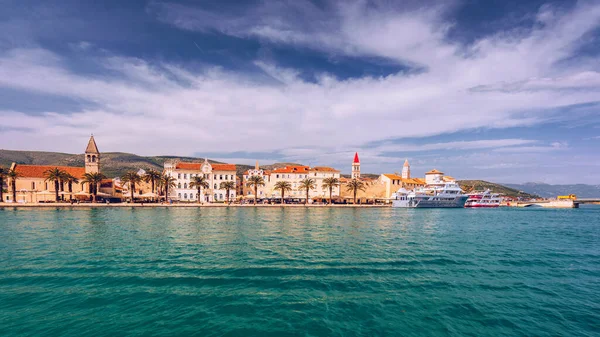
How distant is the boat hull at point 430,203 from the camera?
303ft

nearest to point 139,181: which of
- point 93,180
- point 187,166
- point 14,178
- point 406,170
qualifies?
point 93,180

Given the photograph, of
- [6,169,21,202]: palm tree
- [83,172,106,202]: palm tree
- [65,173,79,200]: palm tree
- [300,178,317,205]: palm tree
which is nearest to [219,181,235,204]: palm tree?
[300,178,317,205]: palm tree

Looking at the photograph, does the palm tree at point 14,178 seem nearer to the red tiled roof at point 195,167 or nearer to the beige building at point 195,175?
the beige building at point 195,175

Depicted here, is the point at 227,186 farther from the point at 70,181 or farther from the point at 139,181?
the point at 70,181

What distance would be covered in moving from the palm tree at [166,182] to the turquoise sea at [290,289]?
188 ft

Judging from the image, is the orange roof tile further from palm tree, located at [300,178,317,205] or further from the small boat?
the small boat

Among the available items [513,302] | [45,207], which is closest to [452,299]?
[513,302]

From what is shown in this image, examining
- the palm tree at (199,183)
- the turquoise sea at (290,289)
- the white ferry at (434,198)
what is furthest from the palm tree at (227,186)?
the turquoise sea at (290,289)

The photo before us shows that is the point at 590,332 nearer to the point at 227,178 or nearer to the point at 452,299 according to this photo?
the point at 452,299

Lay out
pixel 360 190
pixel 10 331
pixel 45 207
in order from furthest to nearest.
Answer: pixel 360 190
pixel 45 207
pixel 10 331

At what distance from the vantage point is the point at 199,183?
81.9 meters

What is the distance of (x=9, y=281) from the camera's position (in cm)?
1438

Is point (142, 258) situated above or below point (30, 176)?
below

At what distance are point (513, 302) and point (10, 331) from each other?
71.2 feet
